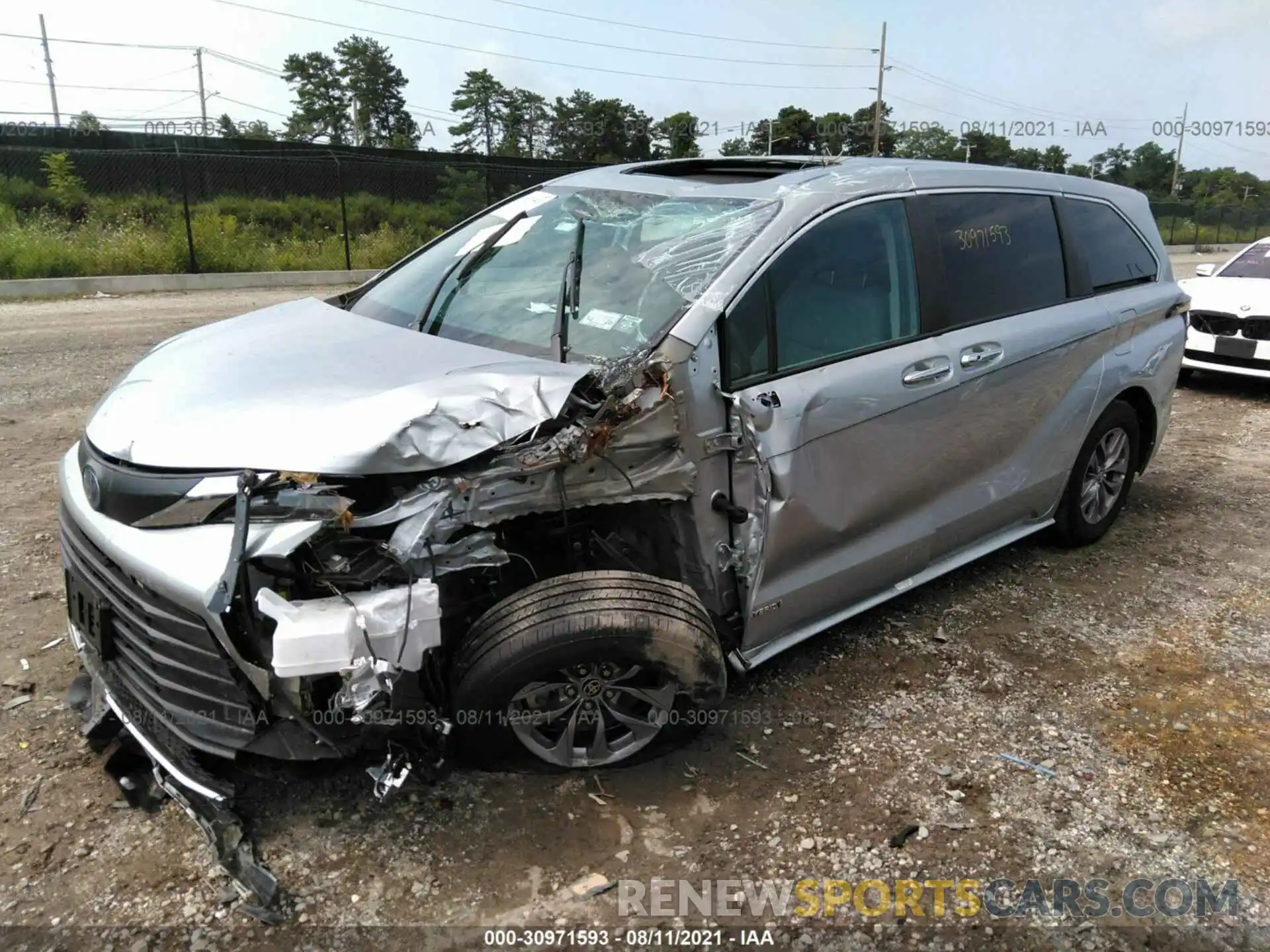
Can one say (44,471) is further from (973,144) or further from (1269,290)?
(973,144)

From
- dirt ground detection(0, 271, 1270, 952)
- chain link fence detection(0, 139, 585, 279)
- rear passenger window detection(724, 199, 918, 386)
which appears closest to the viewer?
dirt ground detection(0, 271, 1270, 952)

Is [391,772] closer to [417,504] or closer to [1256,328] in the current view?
[417,504]

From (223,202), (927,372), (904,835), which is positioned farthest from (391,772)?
(223,202)

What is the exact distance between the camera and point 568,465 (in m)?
2.43

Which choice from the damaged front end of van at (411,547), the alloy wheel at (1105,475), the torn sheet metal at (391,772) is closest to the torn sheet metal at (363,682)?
the damaged front end of van at (411,547)

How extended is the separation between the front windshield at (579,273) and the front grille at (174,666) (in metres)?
1.29

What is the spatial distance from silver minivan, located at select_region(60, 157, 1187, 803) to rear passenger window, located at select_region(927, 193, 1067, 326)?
17 millimetres

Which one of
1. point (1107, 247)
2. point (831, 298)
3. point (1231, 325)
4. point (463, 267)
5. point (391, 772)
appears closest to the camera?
point (391, 772)

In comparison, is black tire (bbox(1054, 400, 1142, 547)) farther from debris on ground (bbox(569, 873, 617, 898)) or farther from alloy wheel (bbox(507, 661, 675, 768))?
debris on ground (bbox(569, 873, 617, 898))

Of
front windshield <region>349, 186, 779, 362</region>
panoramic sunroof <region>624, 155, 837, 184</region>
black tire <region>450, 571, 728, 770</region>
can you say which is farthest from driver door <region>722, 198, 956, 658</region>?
panoramic sunroof <region>624, 155, 837, 184</region>

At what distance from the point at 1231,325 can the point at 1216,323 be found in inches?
5.3

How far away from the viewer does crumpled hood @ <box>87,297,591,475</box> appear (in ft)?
7.56

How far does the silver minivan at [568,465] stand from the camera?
2227 millimetres

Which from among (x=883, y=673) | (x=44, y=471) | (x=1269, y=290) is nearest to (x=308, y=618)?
(x=883, y=673)
